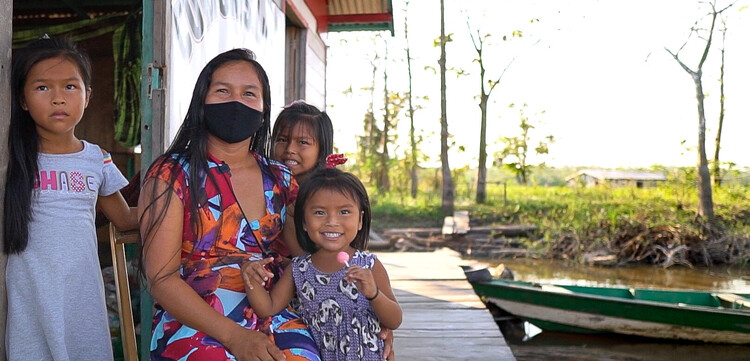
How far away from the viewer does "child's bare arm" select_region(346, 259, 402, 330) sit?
2.14 m

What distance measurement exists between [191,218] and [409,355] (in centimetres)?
247

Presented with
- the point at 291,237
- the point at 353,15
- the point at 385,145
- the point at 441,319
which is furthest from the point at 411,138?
the point at 291,237

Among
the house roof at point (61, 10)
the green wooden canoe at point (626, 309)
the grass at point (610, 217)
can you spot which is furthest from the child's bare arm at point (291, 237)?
the grass at point (610, 217)

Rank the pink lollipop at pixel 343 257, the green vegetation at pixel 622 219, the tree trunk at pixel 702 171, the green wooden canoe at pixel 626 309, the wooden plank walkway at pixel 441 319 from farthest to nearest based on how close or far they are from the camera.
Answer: the tree trunk at pixel 702 171, the green vegetation at pixel 622 219, the green wooden canoe at pixel 626 309, the wooden plank walkway at pixel 441 319, the pink lollipop at pixel 343 257

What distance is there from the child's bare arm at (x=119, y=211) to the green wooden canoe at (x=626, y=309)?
5559 millimetres

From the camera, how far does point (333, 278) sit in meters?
2.37

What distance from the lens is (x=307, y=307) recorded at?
93.6 inches

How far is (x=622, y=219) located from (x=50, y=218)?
44.1 feet

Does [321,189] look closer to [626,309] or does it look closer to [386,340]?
[386,340]

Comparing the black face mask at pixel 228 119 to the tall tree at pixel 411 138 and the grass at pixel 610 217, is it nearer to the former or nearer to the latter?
the grass at pixel 610 217

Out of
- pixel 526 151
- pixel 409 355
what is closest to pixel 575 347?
pixel 409 355

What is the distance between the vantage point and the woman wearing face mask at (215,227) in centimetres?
206

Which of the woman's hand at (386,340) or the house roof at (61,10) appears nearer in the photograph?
the woman's hand at (386,340)

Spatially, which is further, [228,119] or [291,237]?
[291,237]
